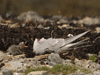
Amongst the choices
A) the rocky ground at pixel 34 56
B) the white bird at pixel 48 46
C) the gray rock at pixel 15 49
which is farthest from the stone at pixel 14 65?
the gray rock at pixel 15 49

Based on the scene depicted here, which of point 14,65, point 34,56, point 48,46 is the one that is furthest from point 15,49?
point 14,65

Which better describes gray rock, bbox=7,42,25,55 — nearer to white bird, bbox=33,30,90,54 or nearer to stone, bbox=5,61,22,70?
white bird, bbox=33,30,90,54

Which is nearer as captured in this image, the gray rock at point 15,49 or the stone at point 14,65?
the stone at point 14,65

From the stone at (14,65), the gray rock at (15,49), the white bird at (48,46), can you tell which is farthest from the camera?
the gray rock at (15,49)

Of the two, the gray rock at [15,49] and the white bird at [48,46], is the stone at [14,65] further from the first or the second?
the gray rock at [15,49]

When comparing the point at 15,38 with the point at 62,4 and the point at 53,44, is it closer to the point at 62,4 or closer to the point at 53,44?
the point at 53,44

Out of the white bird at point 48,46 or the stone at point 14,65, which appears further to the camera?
the white bird at point 48,46

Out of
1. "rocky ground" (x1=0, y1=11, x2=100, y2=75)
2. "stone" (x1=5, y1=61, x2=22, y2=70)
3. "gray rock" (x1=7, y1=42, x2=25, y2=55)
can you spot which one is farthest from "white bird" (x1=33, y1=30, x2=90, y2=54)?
"stone" (x1=5, y1=61, x2=22, y2=70)

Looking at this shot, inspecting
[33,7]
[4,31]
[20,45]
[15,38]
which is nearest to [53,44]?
[20,45]

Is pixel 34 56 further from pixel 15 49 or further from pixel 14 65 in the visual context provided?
pixel 14 65

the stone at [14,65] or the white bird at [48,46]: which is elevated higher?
the white bird at [48,46]

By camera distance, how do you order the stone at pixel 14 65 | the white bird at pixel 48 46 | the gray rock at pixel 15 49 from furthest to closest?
the gray rock at pixel 15 49 → the white bird at pixel 48 46 → the stone at pixel 14 65
